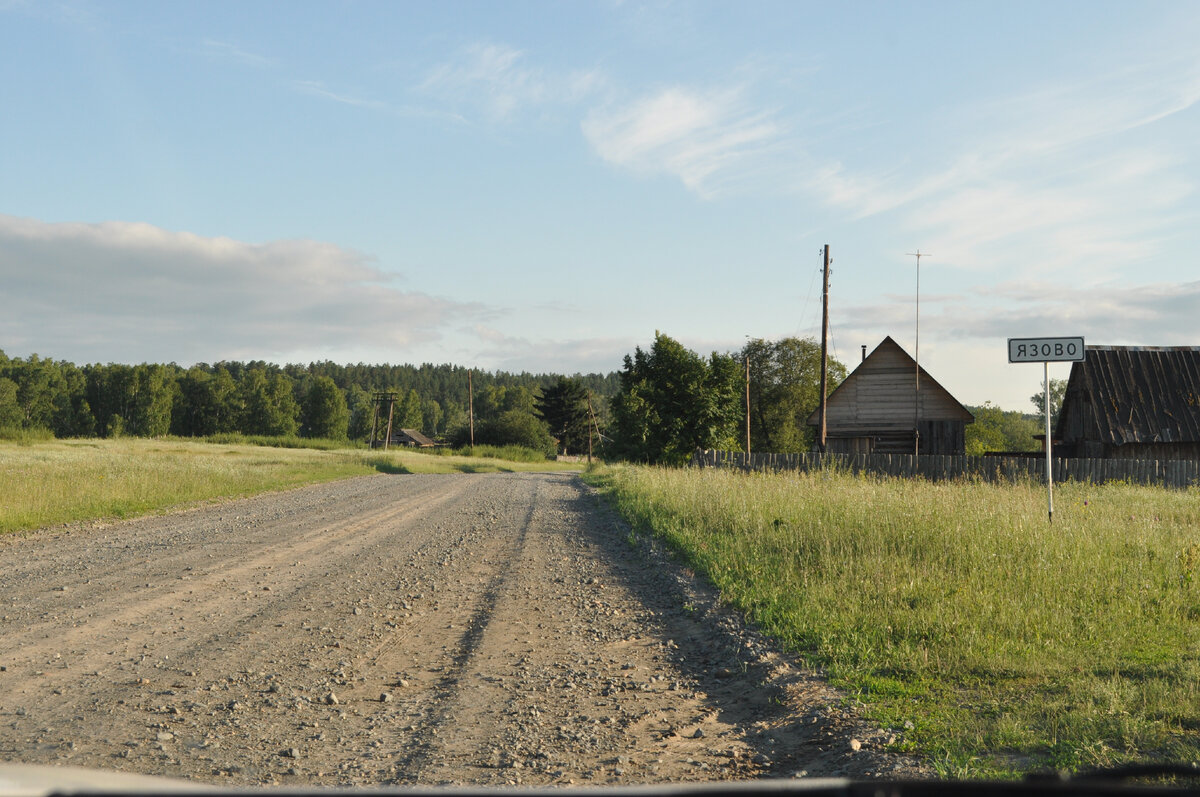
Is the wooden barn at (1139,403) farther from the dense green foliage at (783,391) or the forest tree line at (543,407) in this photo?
the dense green foliage at (783,391)

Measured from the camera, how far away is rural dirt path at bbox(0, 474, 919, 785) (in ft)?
15.0

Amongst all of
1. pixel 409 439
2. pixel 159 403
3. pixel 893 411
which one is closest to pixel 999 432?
pixel 893 411

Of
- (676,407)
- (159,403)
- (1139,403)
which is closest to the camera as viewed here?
(1139,403)

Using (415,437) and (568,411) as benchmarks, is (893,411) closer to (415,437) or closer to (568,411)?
(568,411)

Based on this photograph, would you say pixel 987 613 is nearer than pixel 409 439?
Yes

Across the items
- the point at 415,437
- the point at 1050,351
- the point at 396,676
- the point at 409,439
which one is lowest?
the point at 396,676

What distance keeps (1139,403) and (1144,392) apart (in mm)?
621

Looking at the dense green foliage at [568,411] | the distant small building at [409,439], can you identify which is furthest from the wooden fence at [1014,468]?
the distant small building at [409,439]

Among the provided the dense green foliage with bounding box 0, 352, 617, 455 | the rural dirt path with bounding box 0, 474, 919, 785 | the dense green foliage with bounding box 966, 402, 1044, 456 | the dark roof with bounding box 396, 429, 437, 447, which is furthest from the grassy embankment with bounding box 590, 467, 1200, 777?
the dark roof with bounding box 396, 429, 437, 447

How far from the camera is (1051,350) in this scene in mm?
11914

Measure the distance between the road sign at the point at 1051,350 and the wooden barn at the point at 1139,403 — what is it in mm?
22314

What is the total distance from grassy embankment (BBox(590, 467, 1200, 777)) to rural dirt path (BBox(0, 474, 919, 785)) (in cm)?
53

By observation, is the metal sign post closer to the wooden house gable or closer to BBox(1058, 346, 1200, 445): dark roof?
BBox(1058, 346, 1200, 445): dark roof

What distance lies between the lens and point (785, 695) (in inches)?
231
